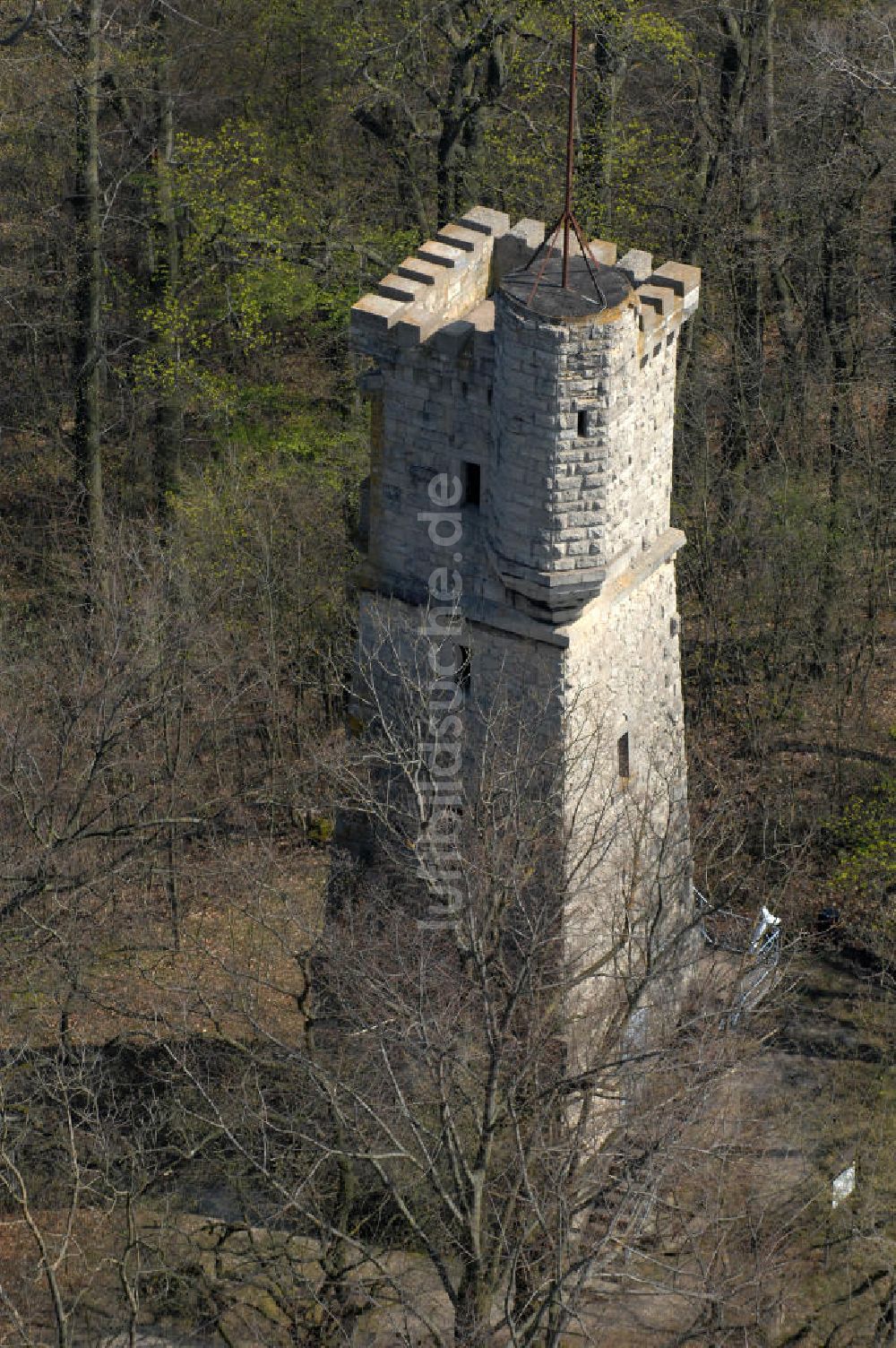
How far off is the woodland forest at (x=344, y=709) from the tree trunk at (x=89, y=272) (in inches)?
4.0

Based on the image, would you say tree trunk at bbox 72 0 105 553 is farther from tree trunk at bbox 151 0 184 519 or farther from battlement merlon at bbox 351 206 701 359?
battlement merlon at bbox 351 206 701 359

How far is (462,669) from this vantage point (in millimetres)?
25156

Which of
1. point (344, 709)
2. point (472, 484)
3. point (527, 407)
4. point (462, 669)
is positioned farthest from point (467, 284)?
point (344, 709)

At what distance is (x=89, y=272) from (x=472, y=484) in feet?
43.6

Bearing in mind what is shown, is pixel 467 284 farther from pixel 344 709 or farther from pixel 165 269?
pixel 165 269

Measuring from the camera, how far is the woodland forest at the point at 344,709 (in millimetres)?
23875

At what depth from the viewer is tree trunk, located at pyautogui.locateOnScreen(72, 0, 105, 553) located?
3419cm

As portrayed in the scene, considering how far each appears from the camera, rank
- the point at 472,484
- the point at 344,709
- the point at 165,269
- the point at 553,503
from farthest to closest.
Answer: the point at 165,269, the point at 344,709, the point at 472,484, the point at 553,503

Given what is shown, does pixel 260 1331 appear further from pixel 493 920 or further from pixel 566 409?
pixel 566 409

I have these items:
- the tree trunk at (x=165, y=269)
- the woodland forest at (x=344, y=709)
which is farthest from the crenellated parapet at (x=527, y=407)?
the tree trunk at (x=165, y=269)

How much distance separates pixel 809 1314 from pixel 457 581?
371 inches

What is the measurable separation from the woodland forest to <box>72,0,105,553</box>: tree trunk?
101mm

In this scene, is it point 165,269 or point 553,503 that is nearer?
point 553,503

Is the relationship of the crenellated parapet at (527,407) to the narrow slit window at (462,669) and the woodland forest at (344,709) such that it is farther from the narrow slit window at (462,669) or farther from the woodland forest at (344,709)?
the woodland forest at (344,709)
